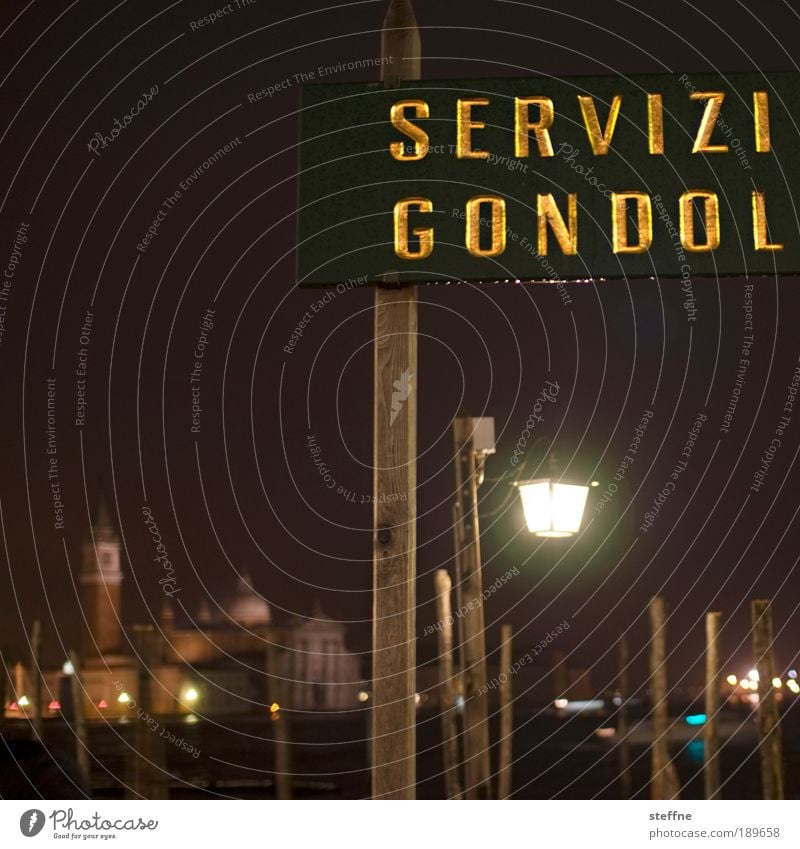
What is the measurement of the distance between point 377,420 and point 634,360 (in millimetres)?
1786

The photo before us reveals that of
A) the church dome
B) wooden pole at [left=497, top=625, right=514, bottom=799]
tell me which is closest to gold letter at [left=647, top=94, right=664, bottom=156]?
wooden pole at [left=497, top=625, right=514, bottom=799]

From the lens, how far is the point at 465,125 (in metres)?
5.79

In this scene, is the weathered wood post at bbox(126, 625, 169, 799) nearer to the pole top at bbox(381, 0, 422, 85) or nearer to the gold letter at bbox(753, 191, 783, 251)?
the pole top at bbox(381, 0, 422, 85)

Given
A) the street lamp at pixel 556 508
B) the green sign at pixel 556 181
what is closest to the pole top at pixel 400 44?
the green sign at pixel 556 181

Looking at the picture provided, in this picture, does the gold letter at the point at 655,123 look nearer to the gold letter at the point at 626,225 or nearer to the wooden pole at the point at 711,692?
the gold letter at the point at 626,225

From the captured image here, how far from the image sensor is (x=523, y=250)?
18.5 ft

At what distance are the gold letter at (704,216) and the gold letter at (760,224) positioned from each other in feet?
0.56

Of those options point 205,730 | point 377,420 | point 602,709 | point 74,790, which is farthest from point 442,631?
point 602,709

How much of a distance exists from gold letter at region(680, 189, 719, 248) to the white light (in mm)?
2566

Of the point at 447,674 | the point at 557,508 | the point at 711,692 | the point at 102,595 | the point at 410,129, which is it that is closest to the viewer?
the point at 410,129

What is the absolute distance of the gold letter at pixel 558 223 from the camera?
5.62 m

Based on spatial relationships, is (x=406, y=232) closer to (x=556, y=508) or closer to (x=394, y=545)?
(x=394, y=545)

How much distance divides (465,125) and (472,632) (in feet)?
16.6

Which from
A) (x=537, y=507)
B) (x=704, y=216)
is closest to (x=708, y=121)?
(x=704, y=216)
